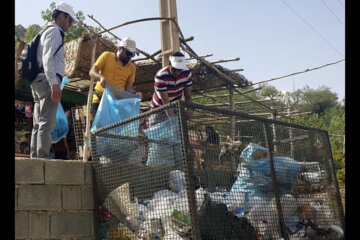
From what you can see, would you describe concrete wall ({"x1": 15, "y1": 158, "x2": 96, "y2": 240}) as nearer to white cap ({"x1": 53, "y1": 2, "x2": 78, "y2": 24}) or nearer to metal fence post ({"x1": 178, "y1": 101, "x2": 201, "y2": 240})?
metal fence post ({"x1": 178, "y1": 101, "x2": 201, "y2": 240})

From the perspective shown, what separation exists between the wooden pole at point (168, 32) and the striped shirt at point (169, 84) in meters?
0.82

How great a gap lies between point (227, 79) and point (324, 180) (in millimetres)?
3833

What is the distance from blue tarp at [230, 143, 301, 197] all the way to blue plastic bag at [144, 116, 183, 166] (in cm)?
63

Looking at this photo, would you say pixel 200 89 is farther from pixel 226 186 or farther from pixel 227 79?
pixel 226 186

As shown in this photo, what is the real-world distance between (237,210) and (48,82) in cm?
241

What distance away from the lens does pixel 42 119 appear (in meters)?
4.34

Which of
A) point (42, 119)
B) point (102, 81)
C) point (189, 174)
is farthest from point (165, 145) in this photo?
point (102, 81)

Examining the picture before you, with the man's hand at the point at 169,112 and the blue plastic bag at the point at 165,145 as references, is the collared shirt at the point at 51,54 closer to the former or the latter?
the blue plastic bag at the point at 165,145

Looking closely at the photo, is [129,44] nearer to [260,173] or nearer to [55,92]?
[55,92]

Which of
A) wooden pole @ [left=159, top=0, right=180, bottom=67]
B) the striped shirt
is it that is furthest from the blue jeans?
wooden pole @ [left=159, top=0, right=180, bottom=67]

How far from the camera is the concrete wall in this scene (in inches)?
145

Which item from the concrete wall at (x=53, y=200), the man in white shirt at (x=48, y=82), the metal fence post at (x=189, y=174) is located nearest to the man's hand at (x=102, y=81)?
the man in white shirt at (x=48, y=82)

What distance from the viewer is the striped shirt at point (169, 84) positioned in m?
5.19
